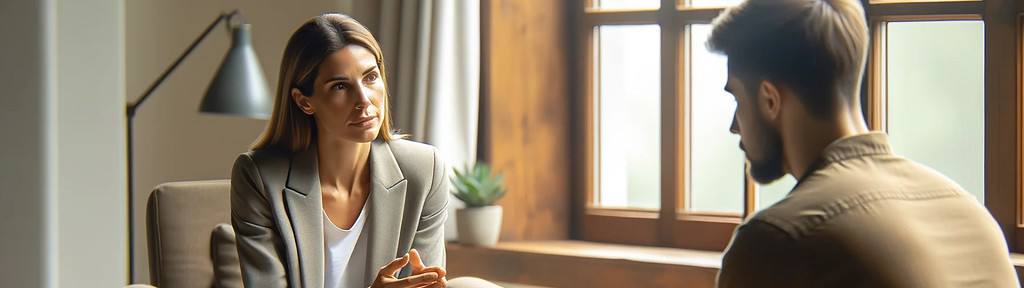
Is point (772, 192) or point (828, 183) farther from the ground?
point (828, 183)

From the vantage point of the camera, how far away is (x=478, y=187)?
138 inches

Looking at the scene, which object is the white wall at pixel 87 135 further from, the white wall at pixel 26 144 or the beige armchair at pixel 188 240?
the beige armchair at pixel 188 240

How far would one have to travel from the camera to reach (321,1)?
383 centimetres

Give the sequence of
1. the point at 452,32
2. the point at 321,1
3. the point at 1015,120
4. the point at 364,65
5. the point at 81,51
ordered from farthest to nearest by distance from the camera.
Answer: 1. the point at 321,1
2. the point at 452,32
3. the point at 1015,120
4. the point at 364,65
5. the point at 81,51

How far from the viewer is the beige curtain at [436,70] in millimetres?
3549

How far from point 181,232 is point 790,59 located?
1902 millimetres

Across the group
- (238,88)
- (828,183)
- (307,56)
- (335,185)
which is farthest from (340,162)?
(828,183)

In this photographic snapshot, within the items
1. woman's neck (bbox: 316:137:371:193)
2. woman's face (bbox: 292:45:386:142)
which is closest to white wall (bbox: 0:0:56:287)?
woman's face (bbox: 292:45:386:142)

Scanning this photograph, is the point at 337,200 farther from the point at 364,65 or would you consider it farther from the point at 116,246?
the point at 116,246

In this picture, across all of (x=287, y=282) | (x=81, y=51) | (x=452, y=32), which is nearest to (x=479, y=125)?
(x=452, y=32)

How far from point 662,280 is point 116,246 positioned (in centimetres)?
247

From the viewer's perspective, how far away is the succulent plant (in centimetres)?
351

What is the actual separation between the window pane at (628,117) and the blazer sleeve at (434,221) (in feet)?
4.07

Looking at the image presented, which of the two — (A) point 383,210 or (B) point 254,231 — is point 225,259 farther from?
(A) point 383,210
